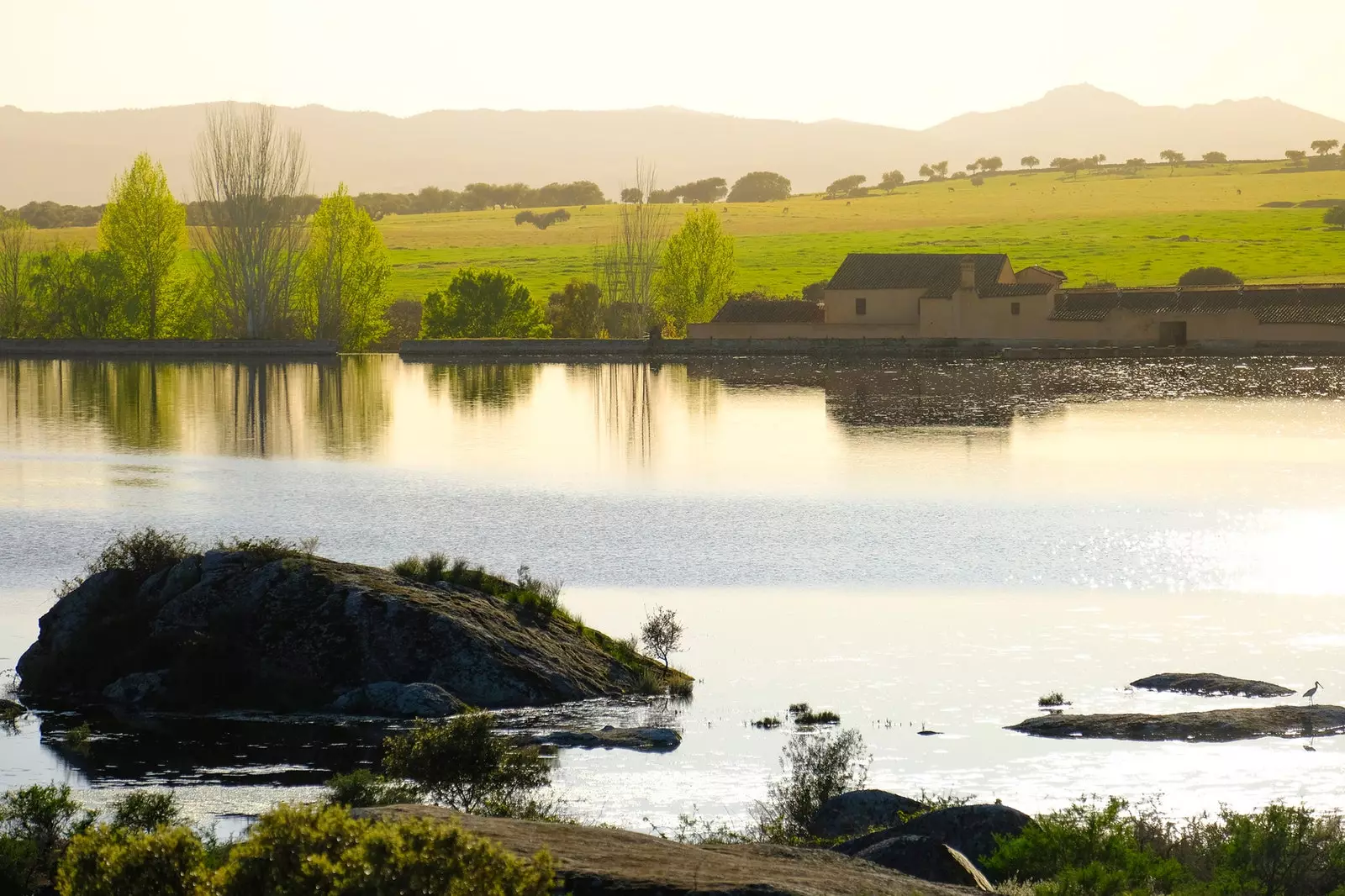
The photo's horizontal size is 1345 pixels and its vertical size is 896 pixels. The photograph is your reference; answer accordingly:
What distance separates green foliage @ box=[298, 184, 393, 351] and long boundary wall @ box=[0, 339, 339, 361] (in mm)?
2340

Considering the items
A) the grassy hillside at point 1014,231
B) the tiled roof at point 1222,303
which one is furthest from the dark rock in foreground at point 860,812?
the grassy hillside at point 1014,231

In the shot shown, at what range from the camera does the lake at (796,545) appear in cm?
1488

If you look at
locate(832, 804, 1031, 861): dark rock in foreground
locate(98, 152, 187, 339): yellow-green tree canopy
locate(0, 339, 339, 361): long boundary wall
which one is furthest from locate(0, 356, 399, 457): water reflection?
locate(832, 804, 1031, 861): dark rock in foreground

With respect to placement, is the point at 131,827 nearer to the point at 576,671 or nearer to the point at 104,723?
the point at 104,723

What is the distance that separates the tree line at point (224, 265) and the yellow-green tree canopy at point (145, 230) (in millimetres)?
77

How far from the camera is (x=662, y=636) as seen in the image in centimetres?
1873

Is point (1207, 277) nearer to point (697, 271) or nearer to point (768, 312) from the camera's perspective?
point (768, 312)

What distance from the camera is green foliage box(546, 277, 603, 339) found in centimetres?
10262

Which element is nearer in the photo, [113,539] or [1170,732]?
[1170,732]

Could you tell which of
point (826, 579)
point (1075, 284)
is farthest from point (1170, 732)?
point (1075, 284)

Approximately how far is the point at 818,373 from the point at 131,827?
70.4m

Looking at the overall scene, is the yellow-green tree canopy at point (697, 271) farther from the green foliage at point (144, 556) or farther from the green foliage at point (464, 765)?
the green foliage at point (464, 765)

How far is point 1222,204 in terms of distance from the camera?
162 m

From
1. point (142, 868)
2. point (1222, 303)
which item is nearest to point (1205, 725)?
point (142, 868)
